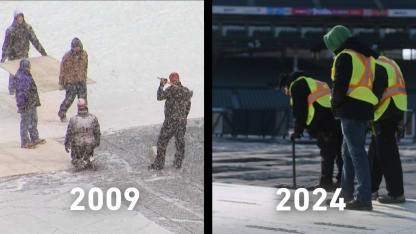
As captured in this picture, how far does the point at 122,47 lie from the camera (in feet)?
14.8

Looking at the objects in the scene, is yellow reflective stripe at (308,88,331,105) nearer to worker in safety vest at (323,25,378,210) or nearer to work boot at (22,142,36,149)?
worker in safety vest at (323,25,378,210)

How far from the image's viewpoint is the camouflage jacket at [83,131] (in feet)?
14.4

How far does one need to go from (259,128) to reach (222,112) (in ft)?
3.78

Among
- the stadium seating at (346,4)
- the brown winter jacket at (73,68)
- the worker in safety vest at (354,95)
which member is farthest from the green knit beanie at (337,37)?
the stadium seating at (346,4)

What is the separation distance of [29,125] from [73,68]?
38 cm

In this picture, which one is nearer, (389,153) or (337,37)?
(337,37)

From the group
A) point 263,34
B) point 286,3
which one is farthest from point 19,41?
point 286,3

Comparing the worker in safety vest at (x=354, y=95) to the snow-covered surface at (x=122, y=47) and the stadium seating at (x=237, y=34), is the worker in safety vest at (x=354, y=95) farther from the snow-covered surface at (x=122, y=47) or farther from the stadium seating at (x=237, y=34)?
→ the stadium seating at (x=237, y=34)

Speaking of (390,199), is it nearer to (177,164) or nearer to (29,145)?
(177,164)

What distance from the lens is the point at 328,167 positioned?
7.50 meters

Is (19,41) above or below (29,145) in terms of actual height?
above

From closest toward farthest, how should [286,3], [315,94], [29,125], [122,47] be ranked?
[29,125]
[122,47]
[315,94]
[286,3]

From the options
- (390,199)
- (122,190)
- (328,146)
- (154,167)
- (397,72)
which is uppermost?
(397,72)

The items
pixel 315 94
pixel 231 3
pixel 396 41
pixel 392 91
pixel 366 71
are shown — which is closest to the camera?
pixel 366 71
